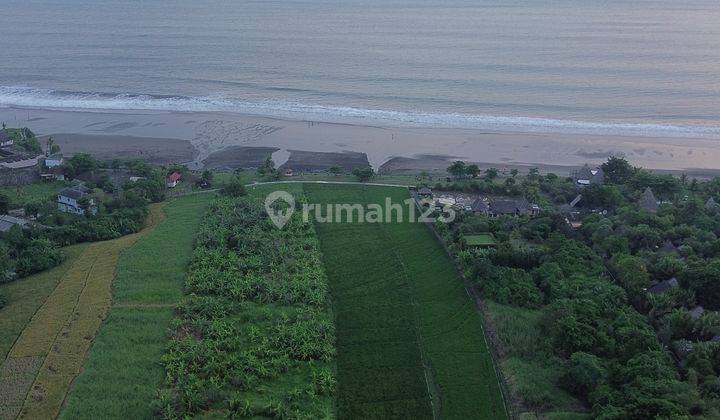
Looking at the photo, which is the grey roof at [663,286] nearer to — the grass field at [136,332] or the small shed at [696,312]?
the small shed at [696,312]

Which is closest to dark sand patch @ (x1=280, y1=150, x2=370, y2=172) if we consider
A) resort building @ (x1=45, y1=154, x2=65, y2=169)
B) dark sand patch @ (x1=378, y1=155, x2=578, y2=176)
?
dark sand patch @ (x1=378, y1=155, x2=578, y2=176)

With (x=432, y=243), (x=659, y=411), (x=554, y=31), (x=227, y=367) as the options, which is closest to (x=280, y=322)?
(x=227, y=367)

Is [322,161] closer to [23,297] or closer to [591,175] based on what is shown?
[591,175]

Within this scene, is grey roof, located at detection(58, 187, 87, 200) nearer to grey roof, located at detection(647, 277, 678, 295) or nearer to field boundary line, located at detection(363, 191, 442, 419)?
field boundary line, located at detection(363, 191, 442, 419)

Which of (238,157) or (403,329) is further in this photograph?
(238,157)

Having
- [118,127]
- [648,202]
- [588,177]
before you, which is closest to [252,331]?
[648,202]
